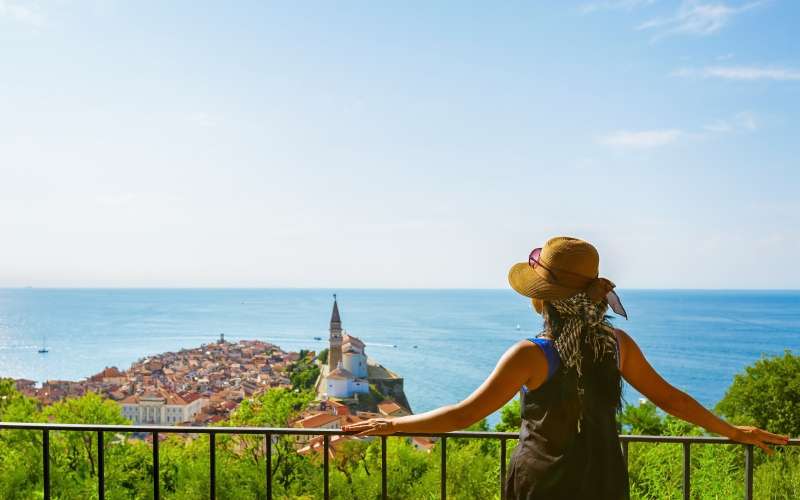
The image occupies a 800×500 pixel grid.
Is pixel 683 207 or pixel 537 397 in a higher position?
pixel 683 207

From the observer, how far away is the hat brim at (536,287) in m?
1.58

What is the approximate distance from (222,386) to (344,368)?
34.6ft

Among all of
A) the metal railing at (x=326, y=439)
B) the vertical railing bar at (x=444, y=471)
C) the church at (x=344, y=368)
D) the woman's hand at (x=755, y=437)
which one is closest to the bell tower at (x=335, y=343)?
the church at (x=344, y=368)

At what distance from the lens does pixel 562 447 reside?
5.08ft

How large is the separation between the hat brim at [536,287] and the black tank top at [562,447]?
0.12 meters

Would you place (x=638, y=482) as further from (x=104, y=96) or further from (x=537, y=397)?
(x=104, y=96)

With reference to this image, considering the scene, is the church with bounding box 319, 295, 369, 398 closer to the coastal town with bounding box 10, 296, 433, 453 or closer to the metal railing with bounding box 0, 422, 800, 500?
the coastal town with bounding box 10, 296, 433, 453

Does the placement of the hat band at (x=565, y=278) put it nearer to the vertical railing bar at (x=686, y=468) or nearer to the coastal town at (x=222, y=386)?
the vertical railing bar at (x=686, y=468)

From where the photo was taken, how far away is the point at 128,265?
339 ft

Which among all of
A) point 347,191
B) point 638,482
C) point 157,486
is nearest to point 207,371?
point 347,191

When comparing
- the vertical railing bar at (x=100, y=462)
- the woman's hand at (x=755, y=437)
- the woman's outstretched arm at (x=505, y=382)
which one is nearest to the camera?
the woman's outstretched arm at (x=505, y=382)

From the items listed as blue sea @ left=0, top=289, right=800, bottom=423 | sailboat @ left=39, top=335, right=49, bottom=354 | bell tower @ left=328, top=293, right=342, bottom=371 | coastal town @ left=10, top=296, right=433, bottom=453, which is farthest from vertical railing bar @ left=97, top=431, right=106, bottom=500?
sailboat @ left=39, top=335, right=49, bottom=354

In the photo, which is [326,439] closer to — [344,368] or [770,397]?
[770,397]

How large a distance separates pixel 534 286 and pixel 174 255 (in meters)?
95.2
